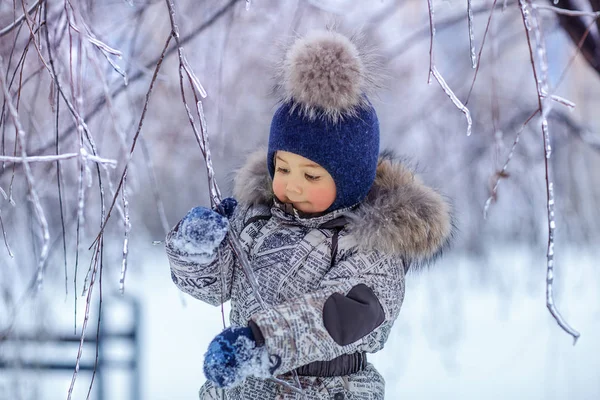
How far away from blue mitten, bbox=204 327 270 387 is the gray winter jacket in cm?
10

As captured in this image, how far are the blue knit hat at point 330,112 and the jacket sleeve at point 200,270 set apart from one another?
0.22 metres

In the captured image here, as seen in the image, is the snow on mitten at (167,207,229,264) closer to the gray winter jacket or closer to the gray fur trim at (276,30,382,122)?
the gray winter jacket

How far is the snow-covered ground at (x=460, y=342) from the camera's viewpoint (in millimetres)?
2805

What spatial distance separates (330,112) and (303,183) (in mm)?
146

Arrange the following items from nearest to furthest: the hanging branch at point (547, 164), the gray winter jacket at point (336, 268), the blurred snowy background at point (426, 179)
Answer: the hanging branch at point (547, 164) < the gray winter jacket at point (336, 268) < the blurred snowy background at point (426, 179)

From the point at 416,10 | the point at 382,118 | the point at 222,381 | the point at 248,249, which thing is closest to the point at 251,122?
the point at 382,118

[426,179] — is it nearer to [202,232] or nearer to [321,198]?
[321,198]

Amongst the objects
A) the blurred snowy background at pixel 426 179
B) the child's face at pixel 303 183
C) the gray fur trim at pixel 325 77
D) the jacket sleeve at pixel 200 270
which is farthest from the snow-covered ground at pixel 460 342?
the gray fur trim at pixel 325 77

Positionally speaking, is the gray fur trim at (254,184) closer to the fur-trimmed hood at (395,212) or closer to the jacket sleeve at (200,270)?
the fur-trimmed hood at (395,212)

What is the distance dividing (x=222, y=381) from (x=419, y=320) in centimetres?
280

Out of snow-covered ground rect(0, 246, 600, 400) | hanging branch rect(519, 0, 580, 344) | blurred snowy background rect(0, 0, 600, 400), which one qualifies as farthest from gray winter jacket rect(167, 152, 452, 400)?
snow-covered ground rect(0, 246, 600, 400)

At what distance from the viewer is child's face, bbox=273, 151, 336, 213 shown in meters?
1.24

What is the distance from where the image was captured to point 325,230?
4.17ft

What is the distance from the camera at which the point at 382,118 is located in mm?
3193
